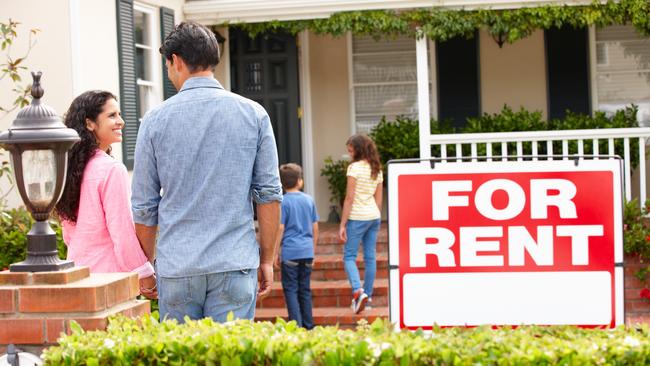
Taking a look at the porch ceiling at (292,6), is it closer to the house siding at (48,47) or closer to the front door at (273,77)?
the front door at (273,77)

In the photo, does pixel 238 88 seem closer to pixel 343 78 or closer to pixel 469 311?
pixel 343 78

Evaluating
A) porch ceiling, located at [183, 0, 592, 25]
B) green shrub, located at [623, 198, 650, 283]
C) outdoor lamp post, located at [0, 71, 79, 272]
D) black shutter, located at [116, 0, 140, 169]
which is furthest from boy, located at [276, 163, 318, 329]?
outdoor lamp post, located at [0, 71, 79, 272]

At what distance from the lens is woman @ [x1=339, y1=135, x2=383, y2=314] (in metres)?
9.82

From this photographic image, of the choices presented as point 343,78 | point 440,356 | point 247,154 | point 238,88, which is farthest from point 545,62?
point 440,356

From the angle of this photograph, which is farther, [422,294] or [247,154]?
[247,154]

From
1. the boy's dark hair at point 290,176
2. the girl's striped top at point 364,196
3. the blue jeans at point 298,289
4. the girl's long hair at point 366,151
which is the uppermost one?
the girl's long hair at point 366,151

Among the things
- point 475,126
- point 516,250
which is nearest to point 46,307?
point 516,250

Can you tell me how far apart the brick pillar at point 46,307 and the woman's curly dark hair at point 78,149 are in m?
0.63

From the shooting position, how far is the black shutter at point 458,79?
13.0m

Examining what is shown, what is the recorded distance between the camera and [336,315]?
32.5 ft

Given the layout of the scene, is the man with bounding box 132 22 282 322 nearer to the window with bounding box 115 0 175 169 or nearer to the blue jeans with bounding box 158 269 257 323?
the blue jeans with bounding box 158 269 257 323

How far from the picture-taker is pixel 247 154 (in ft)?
14.0

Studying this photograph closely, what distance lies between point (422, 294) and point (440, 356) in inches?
24.8

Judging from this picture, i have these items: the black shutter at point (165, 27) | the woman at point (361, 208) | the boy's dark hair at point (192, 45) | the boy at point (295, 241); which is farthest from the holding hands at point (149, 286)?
the black shutter at point (165, 27)
